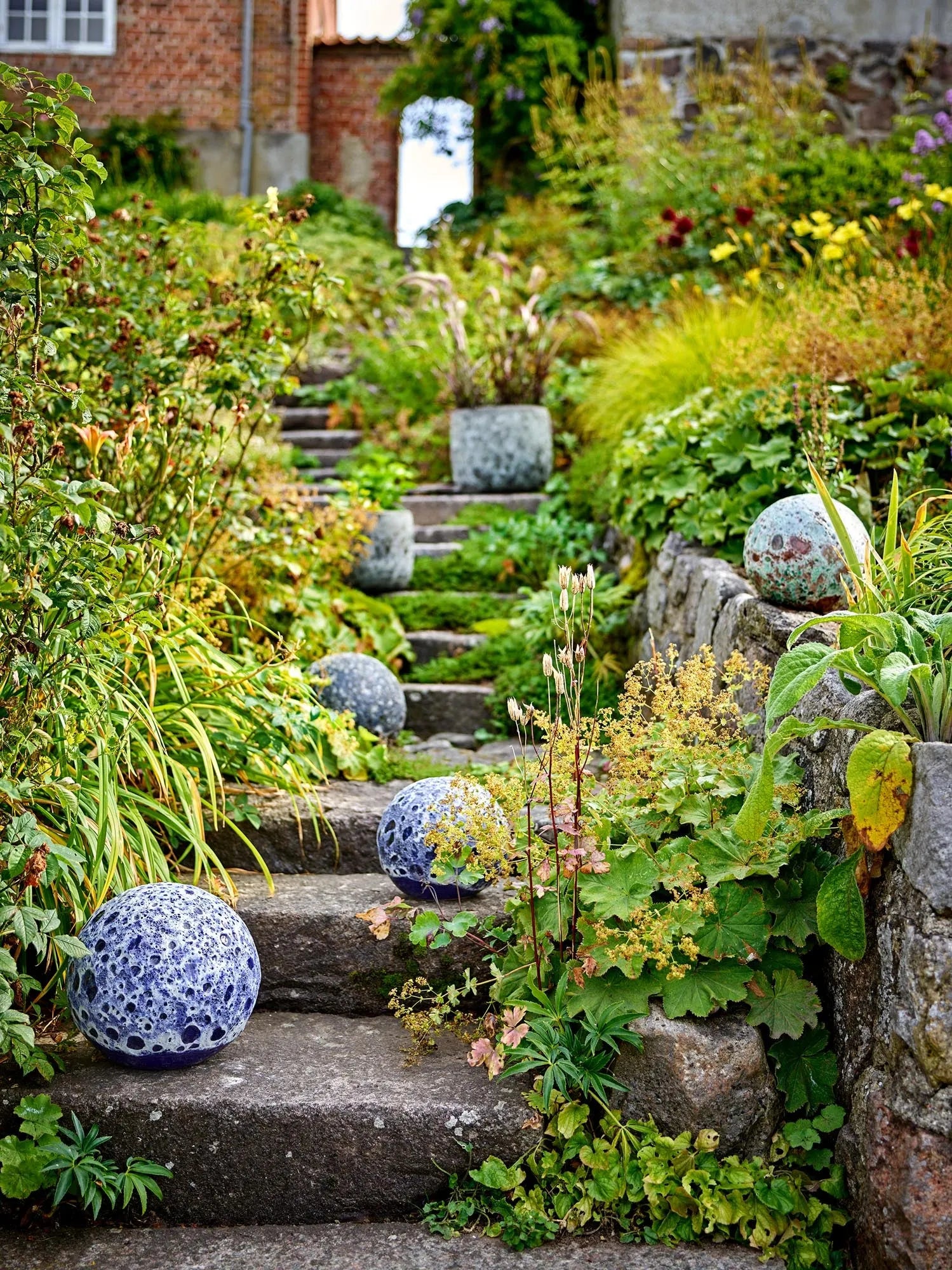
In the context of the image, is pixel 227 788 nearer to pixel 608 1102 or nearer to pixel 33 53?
pixel 608 1102

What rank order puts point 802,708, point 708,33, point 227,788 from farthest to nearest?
1. point 708,33
2. point 227,788
3. point 802,708

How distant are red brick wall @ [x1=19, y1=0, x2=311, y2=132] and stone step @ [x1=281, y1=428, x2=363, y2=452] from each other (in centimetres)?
701

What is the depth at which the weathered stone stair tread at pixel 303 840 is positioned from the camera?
10.5 ft

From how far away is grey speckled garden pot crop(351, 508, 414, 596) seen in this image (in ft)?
16.4

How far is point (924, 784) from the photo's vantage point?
194cm

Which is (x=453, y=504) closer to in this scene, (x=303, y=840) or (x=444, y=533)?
(x=444, y=533)

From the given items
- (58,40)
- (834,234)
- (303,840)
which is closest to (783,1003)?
(303,840)

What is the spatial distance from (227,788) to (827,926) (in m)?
1.82

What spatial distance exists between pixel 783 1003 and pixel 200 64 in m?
12.7

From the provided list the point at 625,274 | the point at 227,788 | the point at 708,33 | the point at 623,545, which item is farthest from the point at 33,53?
the point at 227,788

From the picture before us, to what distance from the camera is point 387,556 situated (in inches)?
200

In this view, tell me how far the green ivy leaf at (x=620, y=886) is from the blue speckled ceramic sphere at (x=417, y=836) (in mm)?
396

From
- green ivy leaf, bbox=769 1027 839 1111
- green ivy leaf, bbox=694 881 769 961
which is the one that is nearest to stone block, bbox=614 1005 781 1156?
green ivy leaf, bbox=769 1027 839 1111

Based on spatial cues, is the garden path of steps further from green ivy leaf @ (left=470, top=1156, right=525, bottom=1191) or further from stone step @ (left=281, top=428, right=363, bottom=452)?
Answer: stone step @ (left=281, top=428, right=363, bottom=452)
